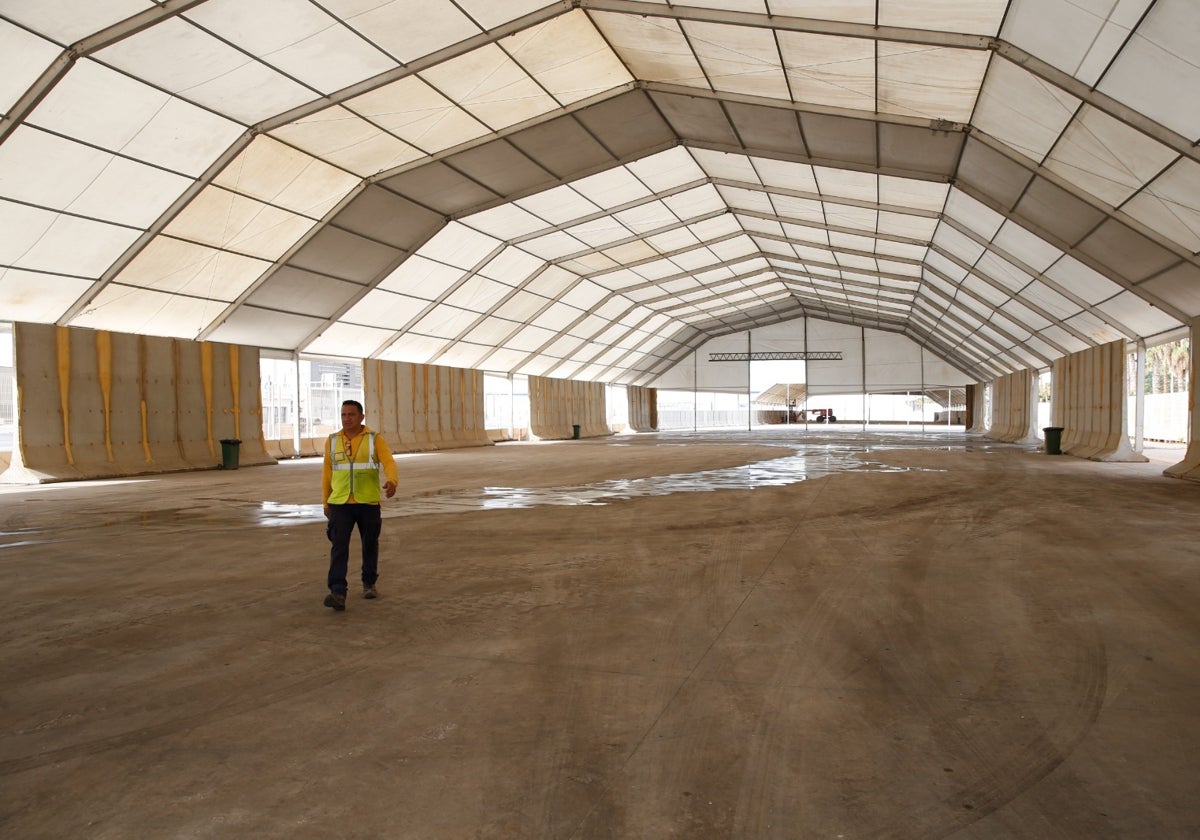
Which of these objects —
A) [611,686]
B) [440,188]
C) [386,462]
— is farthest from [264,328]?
[611,686]

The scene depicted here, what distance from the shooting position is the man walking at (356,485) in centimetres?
683

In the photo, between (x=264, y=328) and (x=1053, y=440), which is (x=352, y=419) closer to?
(x=264, y=328)

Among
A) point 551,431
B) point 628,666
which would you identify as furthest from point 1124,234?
point 551,431

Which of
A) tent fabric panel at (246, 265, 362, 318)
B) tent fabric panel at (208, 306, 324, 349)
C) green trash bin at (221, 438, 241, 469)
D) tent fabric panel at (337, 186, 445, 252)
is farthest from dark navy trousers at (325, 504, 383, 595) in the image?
tent fabric panel at (208, 306, 324, 349)

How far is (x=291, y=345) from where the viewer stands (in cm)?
2839

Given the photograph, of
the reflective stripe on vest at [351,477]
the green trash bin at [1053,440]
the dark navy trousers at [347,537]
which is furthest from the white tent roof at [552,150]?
the dark navy trousers at [347,537]

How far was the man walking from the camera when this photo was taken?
6.83 meters

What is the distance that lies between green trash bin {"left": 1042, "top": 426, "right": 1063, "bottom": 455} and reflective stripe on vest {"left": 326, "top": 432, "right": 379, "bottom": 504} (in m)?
27.7

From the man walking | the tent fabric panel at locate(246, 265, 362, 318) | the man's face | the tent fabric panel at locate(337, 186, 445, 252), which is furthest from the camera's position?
the tent fabric panel at locate(246, 265, 362, 318)

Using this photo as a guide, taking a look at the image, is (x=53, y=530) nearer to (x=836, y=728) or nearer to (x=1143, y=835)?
(x=836, y=728)

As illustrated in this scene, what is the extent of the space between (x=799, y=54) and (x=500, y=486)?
10480 millimetres

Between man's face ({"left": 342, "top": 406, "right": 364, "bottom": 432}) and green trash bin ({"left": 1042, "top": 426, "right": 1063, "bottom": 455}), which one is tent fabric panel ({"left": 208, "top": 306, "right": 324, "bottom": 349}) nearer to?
man's face ({"left": 342, "top": 406, "right": 364, "bottom": 432})

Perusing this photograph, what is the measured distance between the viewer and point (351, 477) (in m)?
6.84

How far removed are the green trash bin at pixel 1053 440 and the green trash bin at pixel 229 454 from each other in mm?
27353
